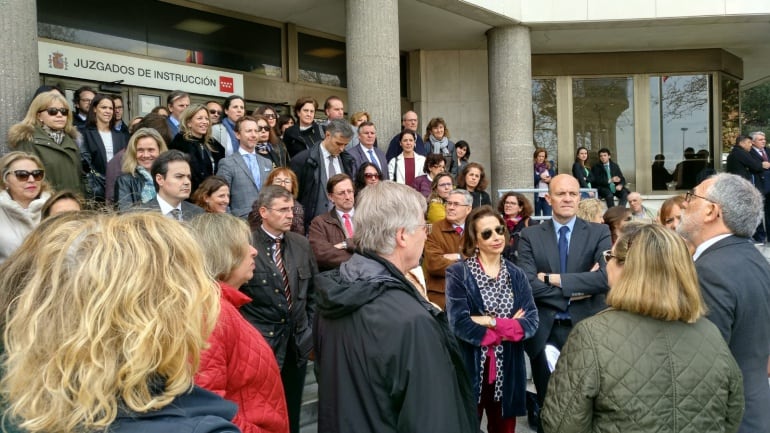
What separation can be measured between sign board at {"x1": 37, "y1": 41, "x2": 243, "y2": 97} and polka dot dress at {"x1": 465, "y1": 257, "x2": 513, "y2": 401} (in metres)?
7.75

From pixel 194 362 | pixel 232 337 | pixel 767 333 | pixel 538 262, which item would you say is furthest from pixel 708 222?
pixel 194 362

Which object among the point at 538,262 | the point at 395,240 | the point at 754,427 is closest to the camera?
the point at 395,240

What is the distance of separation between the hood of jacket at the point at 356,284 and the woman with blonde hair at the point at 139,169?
11.1 ft

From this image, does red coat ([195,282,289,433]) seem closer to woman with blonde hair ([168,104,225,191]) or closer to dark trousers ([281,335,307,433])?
dark trousers ([281,335,307,433])

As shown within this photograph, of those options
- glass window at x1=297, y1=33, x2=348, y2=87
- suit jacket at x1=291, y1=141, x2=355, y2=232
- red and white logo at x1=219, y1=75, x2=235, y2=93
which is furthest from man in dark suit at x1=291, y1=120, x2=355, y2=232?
glass window at x1=297, y1=33, x2=348, y2=87

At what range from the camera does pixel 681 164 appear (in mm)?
16984

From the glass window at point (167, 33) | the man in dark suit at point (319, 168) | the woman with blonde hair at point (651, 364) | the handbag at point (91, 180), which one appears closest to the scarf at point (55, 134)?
the handbag at point (91, 180)

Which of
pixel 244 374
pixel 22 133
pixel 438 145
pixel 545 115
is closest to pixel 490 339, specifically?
pixel 244 374

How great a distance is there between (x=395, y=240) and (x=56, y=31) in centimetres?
914

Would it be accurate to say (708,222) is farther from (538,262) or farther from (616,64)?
(616,64)

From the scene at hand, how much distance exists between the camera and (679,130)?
55.7 ft

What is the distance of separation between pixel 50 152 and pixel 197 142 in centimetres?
134

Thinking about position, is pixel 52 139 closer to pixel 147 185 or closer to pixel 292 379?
pixel 147 185

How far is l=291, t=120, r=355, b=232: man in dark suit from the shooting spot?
6.84m
